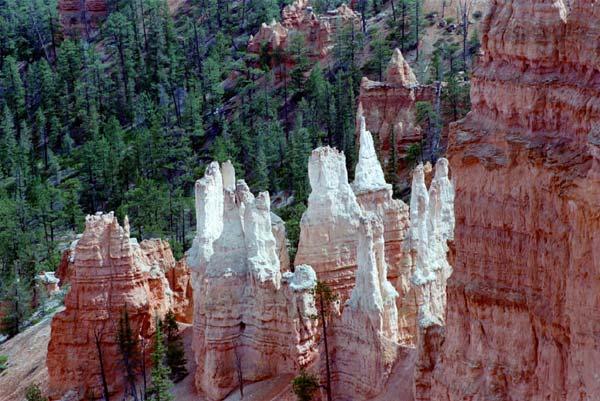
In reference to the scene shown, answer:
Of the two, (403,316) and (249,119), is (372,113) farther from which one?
(403,316)

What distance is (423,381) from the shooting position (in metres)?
28.6

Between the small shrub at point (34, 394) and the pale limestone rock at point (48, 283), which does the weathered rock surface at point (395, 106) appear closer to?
the pale limestone rock at point (48, 283)

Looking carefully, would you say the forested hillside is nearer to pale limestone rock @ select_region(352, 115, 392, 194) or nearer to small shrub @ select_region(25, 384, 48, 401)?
pale limestone rock @ select_region(352, 115, 392, 194)

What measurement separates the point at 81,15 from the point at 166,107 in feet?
108

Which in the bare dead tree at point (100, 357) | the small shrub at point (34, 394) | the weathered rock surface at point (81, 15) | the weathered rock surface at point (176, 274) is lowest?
the small shrub at point (34, 394)

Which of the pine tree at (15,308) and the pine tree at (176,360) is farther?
the pine tree at (15,308)

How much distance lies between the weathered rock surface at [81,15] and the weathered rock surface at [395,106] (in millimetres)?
60129

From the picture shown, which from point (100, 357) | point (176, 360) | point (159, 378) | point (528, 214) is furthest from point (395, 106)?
point (528, 214)

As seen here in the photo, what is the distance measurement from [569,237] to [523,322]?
2.22 metres

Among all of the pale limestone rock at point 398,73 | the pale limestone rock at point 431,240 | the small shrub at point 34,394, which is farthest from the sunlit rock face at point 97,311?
the pale limestone rock at point 398,73

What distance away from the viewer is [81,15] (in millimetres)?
134125

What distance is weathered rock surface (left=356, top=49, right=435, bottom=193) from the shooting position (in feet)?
255

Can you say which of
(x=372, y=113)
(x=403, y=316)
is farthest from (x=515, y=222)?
(x=372, y=113)

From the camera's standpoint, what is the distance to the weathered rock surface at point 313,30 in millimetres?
102250
